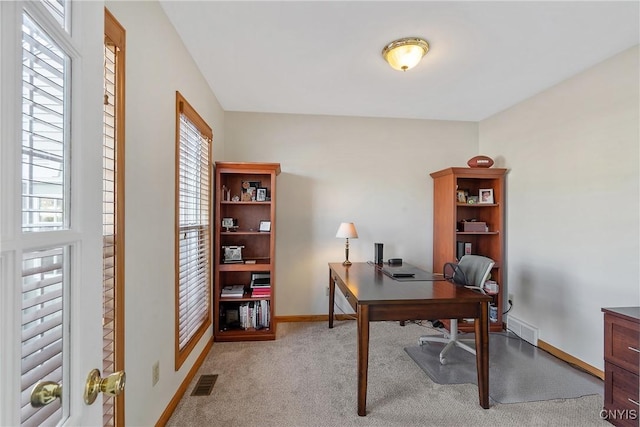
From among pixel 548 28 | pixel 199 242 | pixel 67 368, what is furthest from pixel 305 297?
pixel 548 28

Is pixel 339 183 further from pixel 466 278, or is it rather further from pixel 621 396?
pixel 621 396

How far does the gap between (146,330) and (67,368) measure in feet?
3.67

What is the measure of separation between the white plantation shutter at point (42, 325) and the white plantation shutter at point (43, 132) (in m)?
0.07

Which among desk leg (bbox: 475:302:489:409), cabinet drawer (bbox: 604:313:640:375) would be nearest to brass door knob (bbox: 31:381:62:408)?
desk leg (bbox: 475:302:489:409)

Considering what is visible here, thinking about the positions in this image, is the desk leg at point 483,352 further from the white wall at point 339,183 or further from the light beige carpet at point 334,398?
the white wall at point 339,183

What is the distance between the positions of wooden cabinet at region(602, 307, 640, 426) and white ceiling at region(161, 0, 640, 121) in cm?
191

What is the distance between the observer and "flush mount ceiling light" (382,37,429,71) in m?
2.04

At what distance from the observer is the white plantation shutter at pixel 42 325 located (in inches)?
20.0

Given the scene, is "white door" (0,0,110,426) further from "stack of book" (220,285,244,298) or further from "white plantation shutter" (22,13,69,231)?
"stack of book" (220,285,244,298)

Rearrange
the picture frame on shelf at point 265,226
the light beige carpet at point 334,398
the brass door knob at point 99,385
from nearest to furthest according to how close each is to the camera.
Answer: the brass door knob at point 99,385 < the light beige carpet at point 334,398 < the picture frame on shelf at point 265,226

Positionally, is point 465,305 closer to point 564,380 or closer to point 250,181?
point 564,380

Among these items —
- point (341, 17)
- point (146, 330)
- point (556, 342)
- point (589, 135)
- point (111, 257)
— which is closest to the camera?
point (111, 257)

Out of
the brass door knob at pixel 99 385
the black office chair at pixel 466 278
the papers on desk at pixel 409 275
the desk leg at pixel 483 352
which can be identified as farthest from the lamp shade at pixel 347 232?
the brass door knob at pixel 99 385

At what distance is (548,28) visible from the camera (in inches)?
76.1
